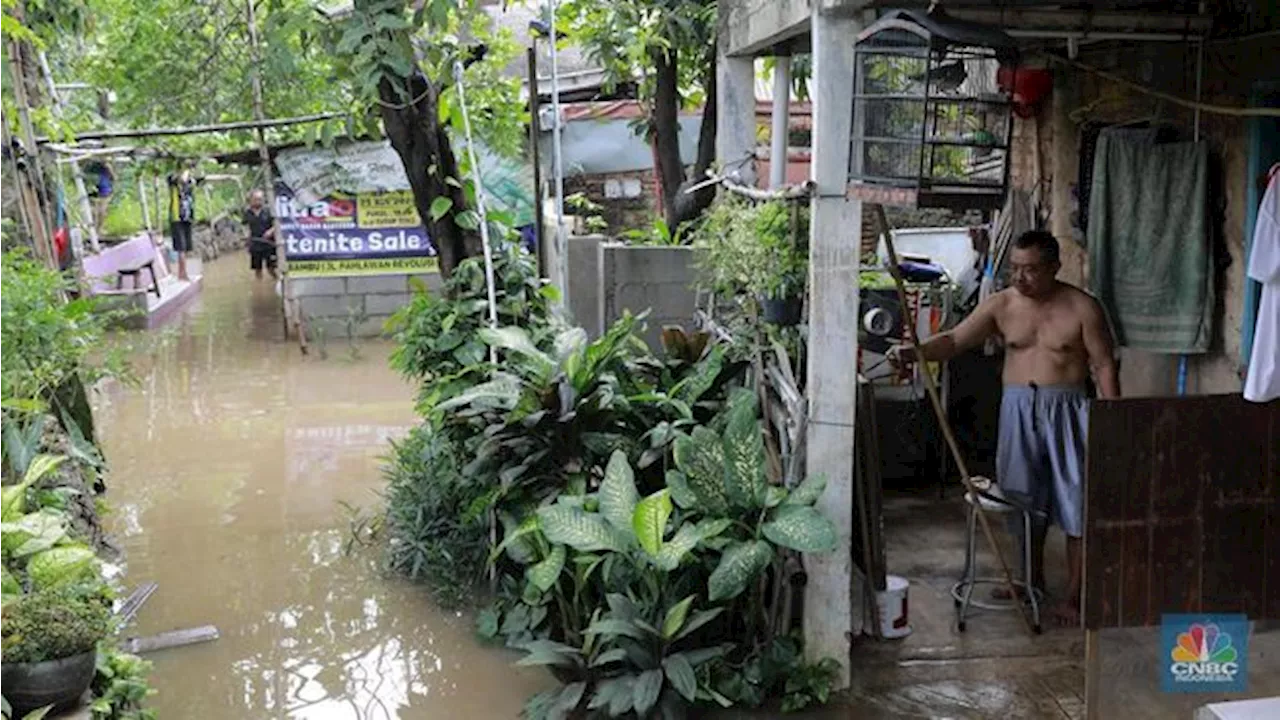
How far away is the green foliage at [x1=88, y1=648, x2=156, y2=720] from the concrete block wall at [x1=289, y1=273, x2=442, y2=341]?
33.3 feet

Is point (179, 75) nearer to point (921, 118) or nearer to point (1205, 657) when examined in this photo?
point (921, 118)

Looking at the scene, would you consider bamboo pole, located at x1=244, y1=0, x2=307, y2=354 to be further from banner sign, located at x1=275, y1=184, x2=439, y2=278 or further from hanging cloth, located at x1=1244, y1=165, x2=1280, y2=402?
hanging cloth, located at x1=1244, y1=165, x2=1280, y2=402

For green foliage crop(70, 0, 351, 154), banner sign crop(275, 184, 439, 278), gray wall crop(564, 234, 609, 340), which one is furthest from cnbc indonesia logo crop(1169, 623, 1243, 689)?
green foliage crop(70, 0, 351, 154)

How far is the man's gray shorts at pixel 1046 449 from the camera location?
565 centimetres

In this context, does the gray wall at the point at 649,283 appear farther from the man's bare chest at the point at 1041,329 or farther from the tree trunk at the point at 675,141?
the man's bare chest at the point at 1041,329

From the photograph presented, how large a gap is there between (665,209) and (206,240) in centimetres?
2002

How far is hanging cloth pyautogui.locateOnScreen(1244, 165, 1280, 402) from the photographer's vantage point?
14.3ft

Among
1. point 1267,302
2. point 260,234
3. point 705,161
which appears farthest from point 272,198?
point 1267,302

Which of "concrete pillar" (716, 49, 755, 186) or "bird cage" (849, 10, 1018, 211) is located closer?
"bird cage" (849, 10, 1018, 211)

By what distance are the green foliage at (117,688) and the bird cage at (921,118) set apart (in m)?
3.63

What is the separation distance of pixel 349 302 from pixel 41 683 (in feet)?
36.7

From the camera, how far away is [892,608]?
5.81 metres

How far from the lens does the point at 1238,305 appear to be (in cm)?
570

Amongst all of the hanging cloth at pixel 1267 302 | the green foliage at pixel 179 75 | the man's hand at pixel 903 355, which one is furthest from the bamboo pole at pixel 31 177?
the hanging cloth at pixel 1267 302
